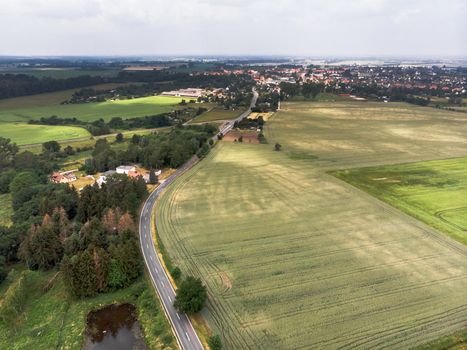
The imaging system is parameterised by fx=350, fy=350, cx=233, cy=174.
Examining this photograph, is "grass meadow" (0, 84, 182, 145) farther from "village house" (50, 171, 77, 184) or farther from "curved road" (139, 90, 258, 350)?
"curved road" (139, 90, 258, 350)

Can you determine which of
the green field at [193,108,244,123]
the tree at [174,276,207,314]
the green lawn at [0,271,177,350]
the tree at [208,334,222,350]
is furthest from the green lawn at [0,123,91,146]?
the tree at [208,334,222,350]

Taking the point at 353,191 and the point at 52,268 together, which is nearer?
the point at 52,268

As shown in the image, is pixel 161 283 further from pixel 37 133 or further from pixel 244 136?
pixel 37 133

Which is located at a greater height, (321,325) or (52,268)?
(321,325)

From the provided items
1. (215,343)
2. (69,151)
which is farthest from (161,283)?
(69,151)

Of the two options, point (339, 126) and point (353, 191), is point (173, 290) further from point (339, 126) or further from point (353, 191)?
point (339, 126)

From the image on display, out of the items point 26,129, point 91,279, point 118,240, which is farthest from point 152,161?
point 26,129

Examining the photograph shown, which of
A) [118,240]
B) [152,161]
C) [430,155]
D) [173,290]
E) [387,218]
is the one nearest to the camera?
[173,290]
